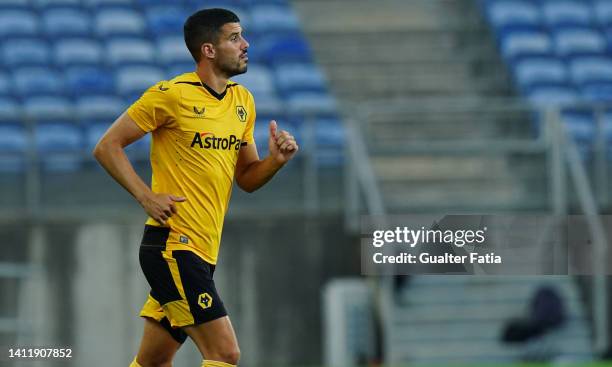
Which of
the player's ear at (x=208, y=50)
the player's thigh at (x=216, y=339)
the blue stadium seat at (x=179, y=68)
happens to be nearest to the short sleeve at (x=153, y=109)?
the player's ear at (x=208, y=50)

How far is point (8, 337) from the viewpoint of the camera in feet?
39.2

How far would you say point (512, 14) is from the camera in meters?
16.1

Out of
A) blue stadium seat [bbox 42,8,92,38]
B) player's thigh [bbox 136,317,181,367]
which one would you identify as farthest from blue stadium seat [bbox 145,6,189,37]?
player's thigh [bbox 136,317,181,367]

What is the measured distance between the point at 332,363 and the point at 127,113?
6.14m

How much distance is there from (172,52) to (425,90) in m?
2.86

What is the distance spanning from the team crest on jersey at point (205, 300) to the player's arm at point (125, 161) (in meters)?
0.37

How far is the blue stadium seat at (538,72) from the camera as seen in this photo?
14852 mm

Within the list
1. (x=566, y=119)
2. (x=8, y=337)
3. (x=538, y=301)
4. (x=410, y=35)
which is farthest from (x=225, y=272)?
(x=410, y=35)

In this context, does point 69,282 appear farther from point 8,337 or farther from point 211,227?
point 211,227

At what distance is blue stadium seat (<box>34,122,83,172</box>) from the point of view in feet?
38.8

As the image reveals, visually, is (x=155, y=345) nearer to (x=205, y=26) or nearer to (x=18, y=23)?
(x=205, y=26)

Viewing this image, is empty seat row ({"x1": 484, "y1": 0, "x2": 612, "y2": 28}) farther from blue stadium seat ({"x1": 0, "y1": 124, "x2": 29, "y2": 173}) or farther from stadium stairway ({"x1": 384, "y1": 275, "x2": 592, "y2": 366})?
blue stadium seat ({"x1": 0, "y1": 124, "x2": 29, "y2": 173})

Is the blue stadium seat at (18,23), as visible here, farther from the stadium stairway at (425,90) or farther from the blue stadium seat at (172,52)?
the stadium stairway at (425,90)

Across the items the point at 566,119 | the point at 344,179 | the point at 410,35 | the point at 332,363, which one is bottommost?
the point at 332,363
